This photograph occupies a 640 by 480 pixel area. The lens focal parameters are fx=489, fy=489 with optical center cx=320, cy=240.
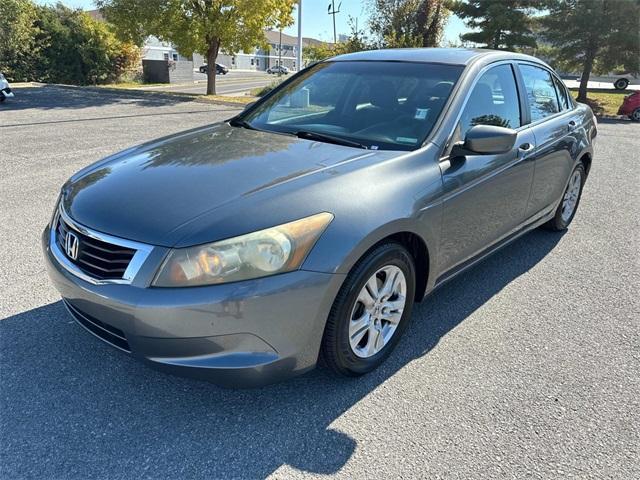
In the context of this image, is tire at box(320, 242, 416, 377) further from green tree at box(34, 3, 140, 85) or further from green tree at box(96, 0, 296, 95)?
green tree at box(34, 3, 140, 85)

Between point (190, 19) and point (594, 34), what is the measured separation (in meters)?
17.7

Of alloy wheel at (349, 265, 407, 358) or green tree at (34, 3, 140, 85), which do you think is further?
green tree at (34, 3, 140, 85)

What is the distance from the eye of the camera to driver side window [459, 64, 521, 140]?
3.14 m

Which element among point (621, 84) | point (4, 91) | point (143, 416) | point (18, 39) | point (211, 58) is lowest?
point (143, 416)

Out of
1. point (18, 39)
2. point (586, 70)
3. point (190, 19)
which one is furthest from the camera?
point (18, 39)

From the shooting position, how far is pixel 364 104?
131 inches

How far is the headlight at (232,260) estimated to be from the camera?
200 cm

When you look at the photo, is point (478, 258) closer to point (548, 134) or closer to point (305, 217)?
point (548, 134)

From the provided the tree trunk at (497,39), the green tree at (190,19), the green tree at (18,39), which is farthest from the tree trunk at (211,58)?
the tree trunk at (497,39)

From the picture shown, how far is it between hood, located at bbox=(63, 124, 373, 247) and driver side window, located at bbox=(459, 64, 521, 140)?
86 cm

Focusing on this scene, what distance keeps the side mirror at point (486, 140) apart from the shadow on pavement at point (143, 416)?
47.2 inches

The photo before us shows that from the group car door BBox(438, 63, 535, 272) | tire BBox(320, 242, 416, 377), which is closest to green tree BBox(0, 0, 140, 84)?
car door BBox(438, 63, 535, 272)

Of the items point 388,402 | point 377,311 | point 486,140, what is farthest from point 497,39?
point 388,402

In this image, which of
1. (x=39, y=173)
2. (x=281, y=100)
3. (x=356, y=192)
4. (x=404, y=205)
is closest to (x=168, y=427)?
(x=356, y=192)
